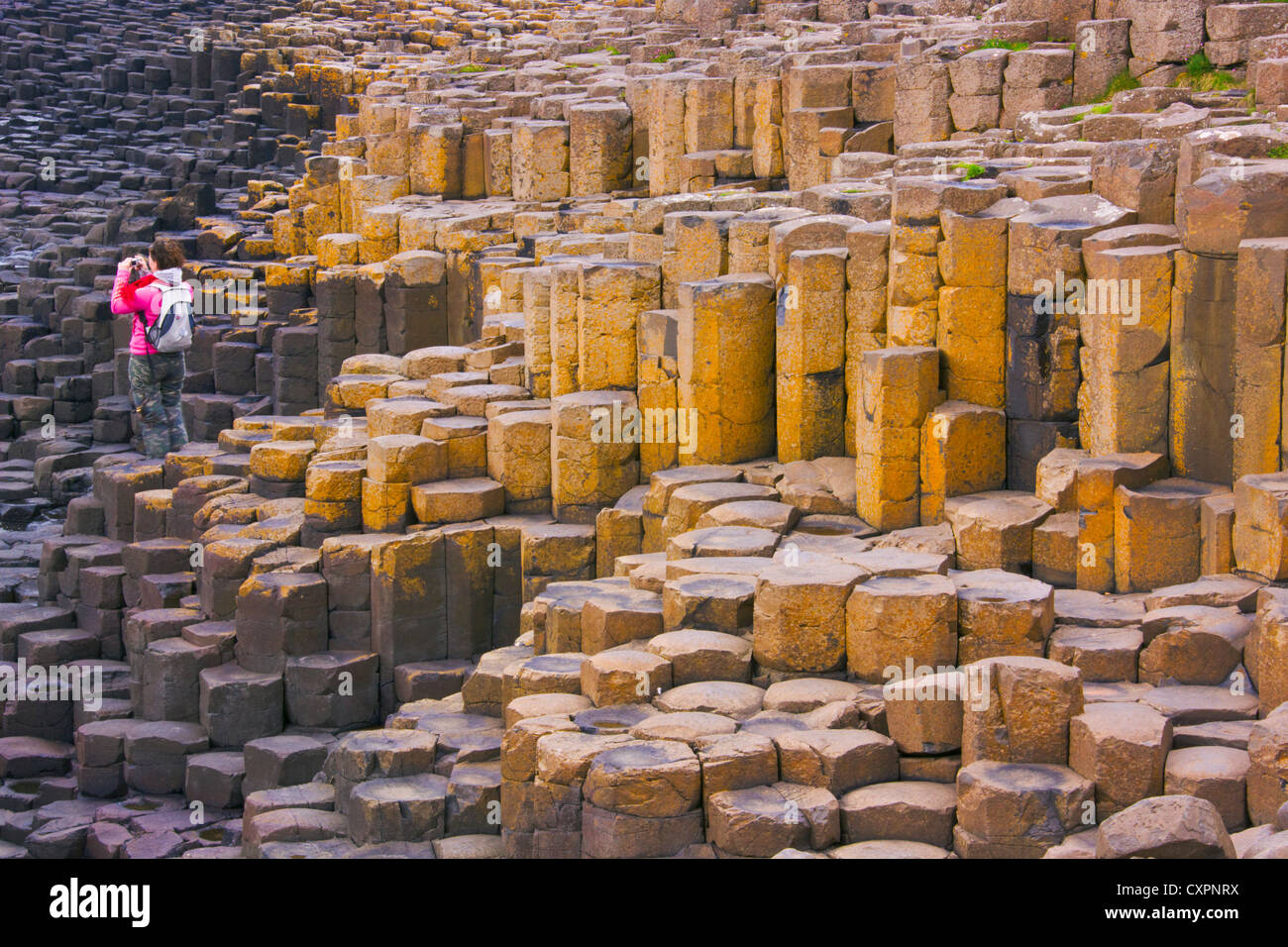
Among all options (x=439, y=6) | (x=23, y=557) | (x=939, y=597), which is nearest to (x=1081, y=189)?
(x=939, y=597)

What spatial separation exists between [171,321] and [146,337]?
593 mm

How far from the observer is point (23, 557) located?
2242 cm

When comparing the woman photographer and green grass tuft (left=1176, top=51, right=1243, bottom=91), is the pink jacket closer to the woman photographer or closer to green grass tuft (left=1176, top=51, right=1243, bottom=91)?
the woman photographer

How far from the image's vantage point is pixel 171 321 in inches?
Answer: 731

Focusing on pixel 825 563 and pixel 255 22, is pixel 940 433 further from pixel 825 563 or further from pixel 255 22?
pixel 255 22

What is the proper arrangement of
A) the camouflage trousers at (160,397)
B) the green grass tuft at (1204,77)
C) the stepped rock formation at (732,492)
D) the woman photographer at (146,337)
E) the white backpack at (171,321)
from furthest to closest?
the camouflage trousers at (160,397), the woman photographer at (146,337), the white backpack at (171,321), the green grass tuft at (1204,77), the stepped rock formation at (732,492)

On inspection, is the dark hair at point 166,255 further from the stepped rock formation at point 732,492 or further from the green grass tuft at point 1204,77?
the green grass tuft at point 1204,77

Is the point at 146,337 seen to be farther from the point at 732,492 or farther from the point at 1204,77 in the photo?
the point at 1204,77

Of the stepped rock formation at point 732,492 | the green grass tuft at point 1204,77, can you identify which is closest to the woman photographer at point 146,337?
the stepped rock formation at point 732,492

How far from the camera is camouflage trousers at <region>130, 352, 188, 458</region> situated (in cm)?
1931

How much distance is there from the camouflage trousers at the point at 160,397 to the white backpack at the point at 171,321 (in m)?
0.53

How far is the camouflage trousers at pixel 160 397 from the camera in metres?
19.3

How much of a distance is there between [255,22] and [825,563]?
37631mm

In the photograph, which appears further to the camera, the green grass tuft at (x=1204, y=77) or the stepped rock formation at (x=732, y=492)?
the green grass tuft at (x=1204, y=77)
